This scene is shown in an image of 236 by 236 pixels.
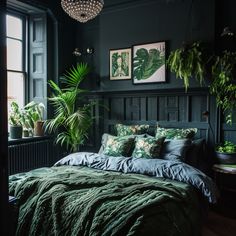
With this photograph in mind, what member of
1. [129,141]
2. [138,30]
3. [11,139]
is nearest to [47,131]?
[11,139]

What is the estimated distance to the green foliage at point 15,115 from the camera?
12.9ft

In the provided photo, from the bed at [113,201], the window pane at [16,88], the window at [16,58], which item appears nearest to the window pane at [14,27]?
the window at [16,58]

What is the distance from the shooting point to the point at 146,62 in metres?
4.11

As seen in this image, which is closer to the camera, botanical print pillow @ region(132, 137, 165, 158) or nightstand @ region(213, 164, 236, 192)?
nightstand @ region(213, 164, 236, 192)

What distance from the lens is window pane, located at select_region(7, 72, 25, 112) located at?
4266mm

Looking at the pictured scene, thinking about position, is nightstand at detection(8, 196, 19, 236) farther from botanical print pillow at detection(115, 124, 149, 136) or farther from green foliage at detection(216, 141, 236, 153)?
green foliage at detection(216, 141, 236, 153)

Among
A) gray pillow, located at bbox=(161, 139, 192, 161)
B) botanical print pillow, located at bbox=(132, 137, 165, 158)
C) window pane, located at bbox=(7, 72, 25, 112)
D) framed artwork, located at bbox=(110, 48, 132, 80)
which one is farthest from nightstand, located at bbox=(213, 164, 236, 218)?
window pane, located at bbox=(7, 72, 25, 112)

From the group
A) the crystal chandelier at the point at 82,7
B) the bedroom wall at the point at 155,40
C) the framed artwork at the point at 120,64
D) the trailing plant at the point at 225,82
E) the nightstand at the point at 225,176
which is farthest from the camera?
the framed artwork at the point at 120,64

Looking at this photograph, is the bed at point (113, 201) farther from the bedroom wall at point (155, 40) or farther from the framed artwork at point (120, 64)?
the framed artwork at point (120, 64)

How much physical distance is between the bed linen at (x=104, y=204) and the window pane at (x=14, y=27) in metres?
2.55

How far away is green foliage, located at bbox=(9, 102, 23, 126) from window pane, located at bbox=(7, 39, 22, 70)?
73cm

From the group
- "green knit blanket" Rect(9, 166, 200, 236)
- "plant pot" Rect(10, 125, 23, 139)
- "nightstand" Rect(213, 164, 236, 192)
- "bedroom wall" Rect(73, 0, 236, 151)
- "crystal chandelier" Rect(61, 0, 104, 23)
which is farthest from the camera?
"plant pot" Rect(10, 125, 23, 139)

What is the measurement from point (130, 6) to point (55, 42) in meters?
1.37

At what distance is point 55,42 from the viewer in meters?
4.54
